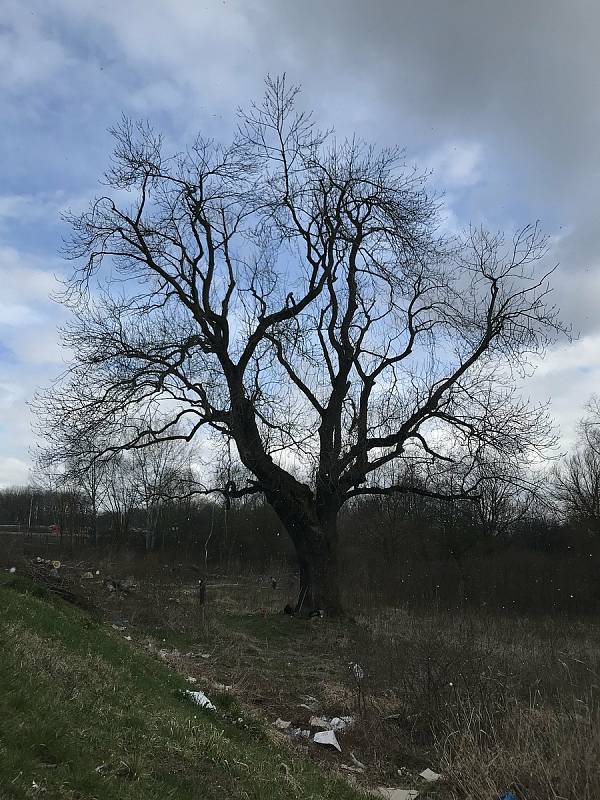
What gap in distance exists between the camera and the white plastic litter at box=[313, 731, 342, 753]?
7.27m

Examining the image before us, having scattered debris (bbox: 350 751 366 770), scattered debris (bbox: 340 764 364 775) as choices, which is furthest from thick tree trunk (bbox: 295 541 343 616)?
scattered debris (bbox: 340 764 364 775)

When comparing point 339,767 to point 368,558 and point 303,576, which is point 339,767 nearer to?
point 303,576

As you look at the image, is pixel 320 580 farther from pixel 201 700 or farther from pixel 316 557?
pixel 201 700

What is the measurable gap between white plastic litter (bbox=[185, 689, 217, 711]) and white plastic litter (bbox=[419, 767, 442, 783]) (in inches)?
94.8

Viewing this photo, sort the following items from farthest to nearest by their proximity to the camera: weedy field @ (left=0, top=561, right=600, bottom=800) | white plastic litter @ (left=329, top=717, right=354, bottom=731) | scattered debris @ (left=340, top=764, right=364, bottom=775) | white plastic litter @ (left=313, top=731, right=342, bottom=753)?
white plastic litter @ (left=329, top=717, right=354, bottom=731) < white plastic litter @ (left=313, top=731, right=342, bottom=753) < scattered debris @ (left=340, top=764, right=364, bottom=775) < weedy field @ (left=0, top=561, right=600, bottom=800)

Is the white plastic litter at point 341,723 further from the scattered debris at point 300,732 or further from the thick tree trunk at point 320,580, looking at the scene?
the thick tree trunk at point 320,580

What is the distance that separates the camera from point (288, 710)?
861cm

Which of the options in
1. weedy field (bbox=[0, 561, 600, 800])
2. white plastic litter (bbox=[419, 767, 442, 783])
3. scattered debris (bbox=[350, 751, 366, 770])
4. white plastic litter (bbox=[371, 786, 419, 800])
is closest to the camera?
weedy field (bbox=[0, 561, 600, 800])

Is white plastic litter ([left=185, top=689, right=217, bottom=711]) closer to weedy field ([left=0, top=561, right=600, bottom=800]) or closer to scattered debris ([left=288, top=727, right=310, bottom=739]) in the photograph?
weedy field ([left=0, top=561, right=600, bottom=800])

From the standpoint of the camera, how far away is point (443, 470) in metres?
16.0

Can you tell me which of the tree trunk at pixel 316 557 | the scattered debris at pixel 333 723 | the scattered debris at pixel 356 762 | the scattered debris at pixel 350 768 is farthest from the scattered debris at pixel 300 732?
the tree trunk at pixel 316 557

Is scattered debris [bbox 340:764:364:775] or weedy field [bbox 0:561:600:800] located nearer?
weedy field [bbox 0:561:600:800]

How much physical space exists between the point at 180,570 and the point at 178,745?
2704 cm

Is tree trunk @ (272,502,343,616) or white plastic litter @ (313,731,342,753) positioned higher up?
tree trunk @ (272,502,343,616)
